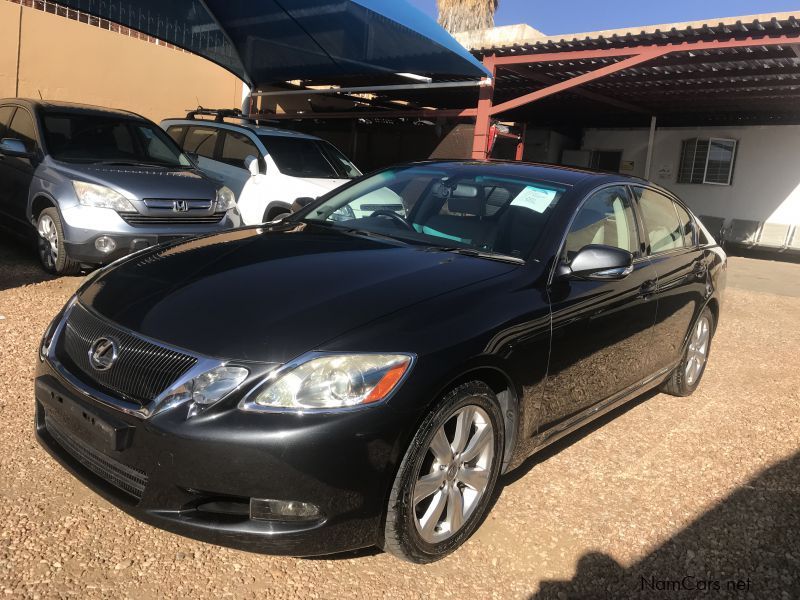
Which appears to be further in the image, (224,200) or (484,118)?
(484,118)

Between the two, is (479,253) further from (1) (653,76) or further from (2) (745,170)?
(2) (745,170)

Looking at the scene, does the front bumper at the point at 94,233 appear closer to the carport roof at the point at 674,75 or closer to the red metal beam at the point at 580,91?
the carport roof at the point at 674,75

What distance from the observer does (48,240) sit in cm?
643

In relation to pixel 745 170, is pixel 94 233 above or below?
below

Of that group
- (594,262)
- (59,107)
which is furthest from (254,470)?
(59,107)

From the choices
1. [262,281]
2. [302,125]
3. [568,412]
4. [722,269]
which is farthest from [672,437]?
[302,125]

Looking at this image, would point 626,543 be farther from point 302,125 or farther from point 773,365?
point 302,125

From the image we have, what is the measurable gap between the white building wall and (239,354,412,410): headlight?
50.1 ft

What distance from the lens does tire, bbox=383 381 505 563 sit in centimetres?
249

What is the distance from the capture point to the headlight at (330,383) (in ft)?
7.53

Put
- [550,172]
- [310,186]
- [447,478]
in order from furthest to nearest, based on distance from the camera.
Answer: [310,186], [550,172], [447,478]

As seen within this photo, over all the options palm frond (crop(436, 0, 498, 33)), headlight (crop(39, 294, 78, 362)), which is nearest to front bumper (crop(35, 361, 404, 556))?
headlight (crop(39, 294, 78, 362))

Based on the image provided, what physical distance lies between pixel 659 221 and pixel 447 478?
2552mm

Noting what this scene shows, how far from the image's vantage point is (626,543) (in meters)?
3.05
